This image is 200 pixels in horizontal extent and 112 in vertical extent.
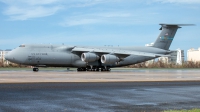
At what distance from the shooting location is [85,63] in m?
44.7

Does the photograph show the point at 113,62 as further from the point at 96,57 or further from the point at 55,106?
the point at 55,106

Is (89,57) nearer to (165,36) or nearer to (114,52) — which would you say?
(114,52)

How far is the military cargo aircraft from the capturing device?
136 ft

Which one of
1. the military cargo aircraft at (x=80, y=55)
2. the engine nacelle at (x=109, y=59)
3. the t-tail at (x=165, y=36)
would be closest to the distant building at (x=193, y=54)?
the t-tail at (x=165, y=36)

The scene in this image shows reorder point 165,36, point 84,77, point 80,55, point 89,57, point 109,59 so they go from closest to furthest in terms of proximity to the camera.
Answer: point 84,77, point 89,57, point 109,59, point 80,55, point 165,36

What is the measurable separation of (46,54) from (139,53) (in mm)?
11932

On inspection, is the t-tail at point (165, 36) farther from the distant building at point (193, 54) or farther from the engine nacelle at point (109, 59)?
the distant building at point (193, 54)

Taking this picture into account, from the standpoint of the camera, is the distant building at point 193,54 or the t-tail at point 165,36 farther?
the distant building at point 193,54

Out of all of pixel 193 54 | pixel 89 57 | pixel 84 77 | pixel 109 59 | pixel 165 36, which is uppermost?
pixel 165 36

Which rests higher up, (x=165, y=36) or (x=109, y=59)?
(x=165, y=36)

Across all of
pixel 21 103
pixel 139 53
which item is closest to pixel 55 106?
pixel 21 103

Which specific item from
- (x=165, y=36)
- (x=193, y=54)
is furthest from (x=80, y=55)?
(x=193, y=54)

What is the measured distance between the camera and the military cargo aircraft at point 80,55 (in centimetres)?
4159

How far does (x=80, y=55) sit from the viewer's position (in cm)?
4478
